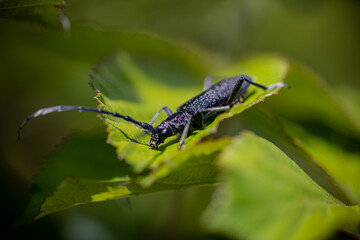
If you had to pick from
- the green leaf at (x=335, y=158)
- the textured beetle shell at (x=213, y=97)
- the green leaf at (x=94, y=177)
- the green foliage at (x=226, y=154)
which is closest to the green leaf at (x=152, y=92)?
the green foliage at (x=226, y=154)

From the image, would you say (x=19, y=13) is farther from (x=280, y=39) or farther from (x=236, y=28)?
(x=280, y=39)

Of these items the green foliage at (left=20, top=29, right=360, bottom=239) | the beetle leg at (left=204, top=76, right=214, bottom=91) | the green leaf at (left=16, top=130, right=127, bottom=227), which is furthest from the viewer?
the beetle leg at (left=204, top=76, right=214, bottom=91)

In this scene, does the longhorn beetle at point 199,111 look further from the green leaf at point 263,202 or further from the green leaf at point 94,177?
the green leaf at point 263,202

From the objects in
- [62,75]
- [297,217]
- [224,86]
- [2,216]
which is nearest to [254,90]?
[224,86]

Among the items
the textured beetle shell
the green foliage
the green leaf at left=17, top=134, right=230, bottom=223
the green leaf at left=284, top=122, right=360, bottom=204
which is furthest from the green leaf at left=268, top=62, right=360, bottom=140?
the green leaf at left=17, top=134, right=230, bottom=223

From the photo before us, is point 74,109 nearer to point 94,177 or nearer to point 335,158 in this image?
point 94,177

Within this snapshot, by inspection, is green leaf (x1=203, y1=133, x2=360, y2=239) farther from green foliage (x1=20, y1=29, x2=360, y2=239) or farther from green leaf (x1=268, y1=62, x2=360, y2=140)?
green leaf (x1=268, y1=62, x2=360, y2=140)
